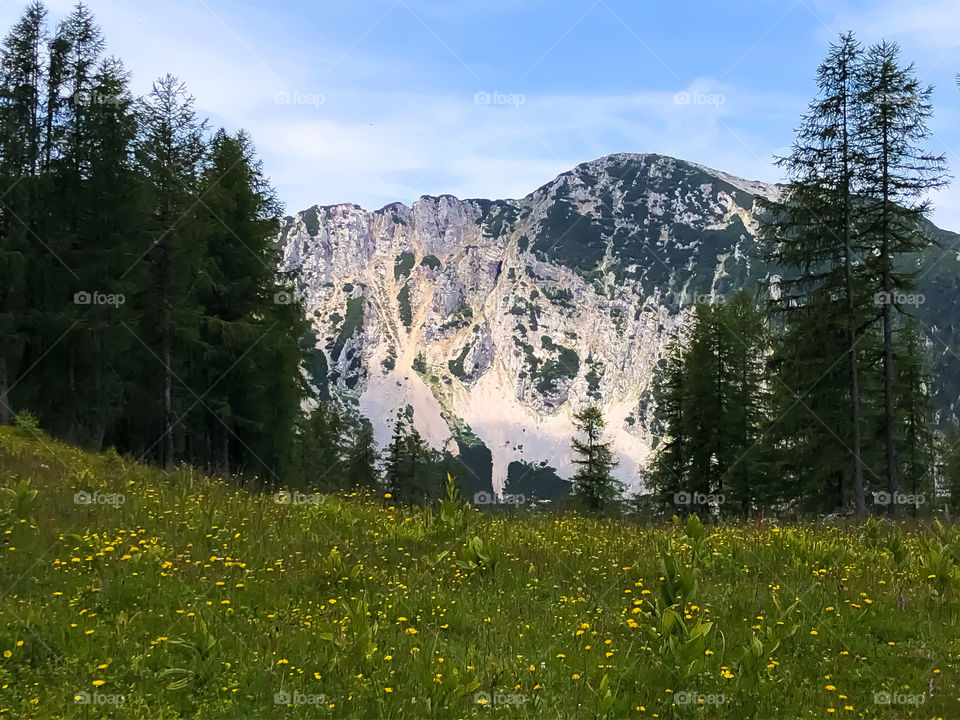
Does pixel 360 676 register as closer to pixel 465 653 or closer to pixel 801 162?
pixel 465 653

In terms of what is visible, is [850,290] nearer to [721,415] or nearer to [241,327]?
[721,415]

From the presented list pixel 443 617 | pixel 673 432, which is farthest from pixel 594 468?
pixel 443 617

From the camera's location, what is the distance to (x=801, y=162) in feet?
77.5

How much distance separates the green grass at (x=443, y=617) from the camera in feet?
15.5

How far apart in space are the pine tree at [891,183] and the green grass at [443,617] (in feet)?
48.9

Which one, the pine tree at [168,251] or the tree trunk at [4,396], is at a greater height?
the pine tree at [168,251]

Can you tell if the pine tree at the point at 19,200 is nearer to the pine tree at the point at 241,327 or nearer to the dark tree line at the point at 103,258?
the dark tree line at the point at 103,258

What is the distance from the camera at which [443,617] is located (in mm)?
6023

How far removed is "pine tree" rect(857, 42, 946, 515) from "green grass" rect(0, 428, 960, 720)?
1490cm

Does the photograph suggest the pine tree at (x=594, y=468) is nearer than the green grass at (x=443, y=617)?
No

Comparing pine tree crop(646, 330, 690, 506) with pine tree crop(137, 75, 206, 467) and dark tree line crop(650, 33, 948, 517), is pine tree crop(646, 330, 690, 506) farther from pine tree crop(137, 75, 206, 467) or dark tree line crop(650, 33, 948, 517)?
pine tree crop(137, 75, 206, 467)

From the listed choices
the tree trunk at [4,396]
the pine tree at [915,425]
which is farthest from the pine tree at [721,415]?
the tree trunk at [4,396]

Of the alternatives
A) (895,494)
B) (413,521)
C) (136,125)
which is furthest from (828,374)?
(136,125)

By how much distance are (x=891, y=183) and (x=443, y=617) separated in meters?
22.0
